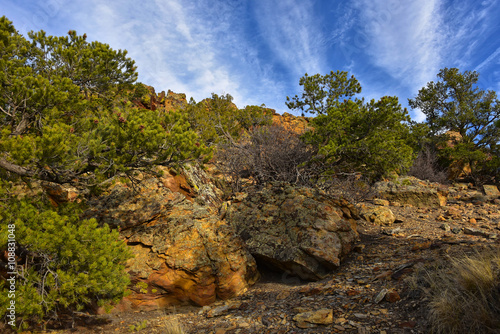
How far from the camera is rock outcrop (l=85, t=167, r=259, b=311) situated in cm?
484

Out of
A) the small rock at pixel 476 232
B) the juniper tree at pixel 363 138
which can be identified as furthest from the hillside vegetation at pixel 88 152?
the small rock at pixel 476 232

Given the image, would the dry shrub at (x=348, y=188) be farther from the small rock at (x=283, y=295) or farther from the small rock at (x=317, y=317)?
the small rock at (x=317, y=317)

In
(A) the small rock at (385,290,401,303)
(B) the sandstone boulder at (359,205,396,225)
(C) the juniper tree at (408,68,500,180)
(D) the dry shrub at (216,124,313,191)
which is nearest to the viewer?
(A) the small rock at (385,290,401,303)

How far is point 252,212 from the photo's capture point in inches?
267

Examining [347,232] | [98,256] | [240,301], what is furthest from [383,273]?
[98,256]

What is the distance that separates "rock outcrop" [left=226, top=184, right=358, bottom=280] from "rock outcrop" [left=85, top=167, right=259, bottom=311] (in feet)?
1.99

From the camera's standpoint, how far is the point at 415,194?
414 inches

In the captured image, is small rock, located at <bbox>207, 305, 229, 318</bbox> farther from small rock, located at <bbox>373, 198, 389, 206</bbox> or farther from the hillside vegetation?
small rock, located at <bbox>373, 198, 389, 206</bbox>

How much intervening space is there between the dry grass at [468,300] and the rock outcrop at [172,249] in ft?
11.3

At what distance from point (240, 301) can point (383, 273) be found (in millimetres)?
2580

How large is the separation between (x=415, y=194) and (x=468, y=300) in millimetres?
9037

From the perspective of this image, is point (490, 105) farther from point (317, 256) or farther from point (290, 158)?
point (317, 256)

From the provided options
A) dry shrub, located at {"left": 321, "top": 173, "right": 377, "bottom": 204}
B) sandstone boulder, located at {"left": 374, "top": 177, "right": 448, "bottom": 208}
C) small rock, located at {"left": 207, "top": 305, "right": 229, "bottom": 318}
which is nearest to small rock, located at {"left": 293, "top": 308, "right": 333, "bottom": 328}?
small rock, located at {"left": 207, "top": 305, "right": 229, "bottom": 318}

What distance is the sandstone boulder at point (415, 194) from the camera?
34.3 ft
